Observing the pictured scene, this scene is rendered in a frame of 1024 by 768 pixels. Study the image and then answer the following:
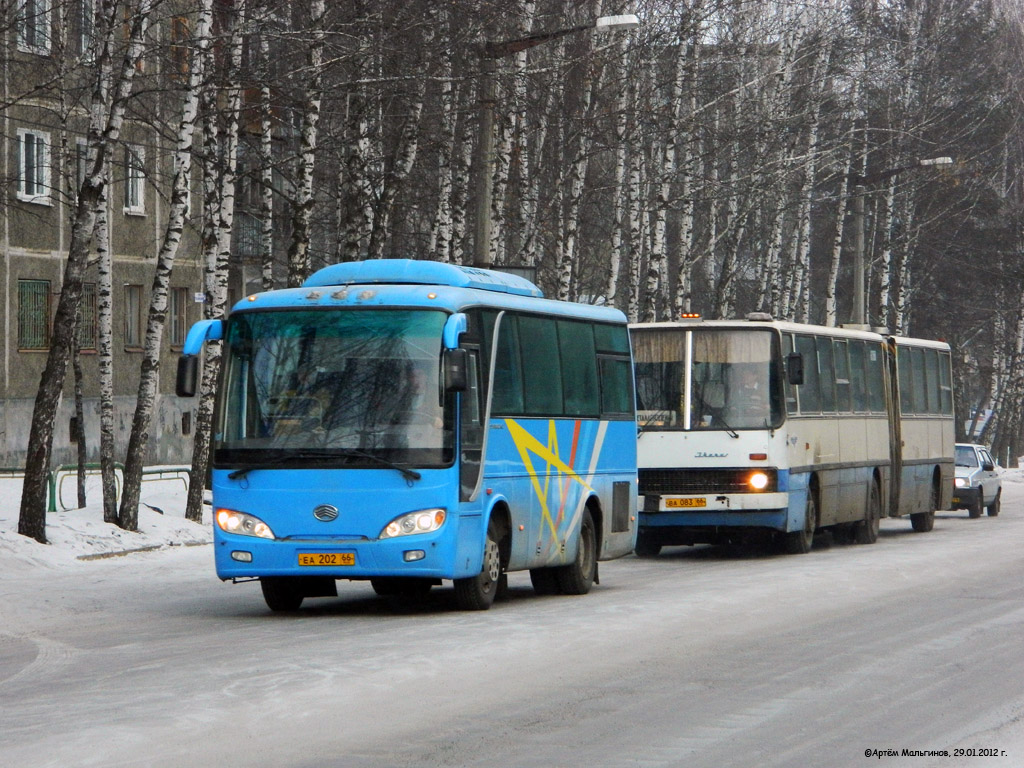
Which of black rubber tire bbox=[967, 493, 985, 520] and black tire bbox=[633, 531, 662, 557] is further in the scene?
black rubber tire bbox=[967, 493, 985, 520]

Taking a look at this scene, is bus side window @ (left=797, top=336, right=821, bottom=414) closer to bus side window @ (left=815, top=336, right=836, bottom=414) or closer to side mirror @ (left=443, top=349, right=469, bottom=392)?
bus side window @ (left=815, top=336, right=836, bottom=414)

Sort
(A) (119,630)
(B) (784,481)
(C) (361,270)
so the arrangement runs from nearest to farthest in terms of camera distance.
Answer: (A) (119,630) < (C) (361,270) < (B) (784,481)

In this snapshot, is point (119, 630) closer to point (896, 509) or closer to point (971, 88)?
point (896, 509)

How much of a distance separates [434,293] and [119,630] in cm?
370

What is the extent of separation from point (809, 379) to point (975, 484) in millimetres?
14469

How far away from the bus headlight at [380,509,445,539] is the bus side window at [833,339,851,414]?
39.8ft

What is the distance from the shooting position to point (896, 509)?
94.7 feet

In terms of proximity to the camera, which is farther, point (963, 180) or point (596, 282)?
point (596, 282)

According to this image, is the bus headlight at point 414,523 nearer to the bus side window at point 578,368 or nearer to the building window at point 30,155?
the bus side window at point 578,368

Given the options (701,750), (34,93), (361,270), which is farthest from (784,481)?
(701,750)

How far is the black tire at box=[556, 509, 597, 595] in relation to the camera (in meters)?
17.4

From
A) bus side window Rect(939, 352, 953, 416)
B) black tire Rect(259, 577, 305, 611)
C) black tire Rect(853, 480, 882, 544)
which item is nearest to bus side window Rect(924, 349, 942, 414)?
bus side window Rect(939, 352, 953, 416)

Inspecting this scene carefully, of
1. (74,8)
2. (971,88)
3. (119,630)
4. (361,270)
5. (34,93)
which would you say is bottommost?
(119,630)

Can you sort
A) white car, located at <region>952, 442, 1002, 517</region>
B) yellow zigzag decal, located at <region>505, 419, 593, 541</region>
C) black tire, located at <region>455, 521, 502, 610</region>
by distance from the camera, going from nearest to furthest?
black tire, located at <region>455, 521, 502, 610</region>, yellow zigzag decal, located at <region>505, 419, 593, 541</region>, white car, located at <region>952, 442, 1002, 517</region>
